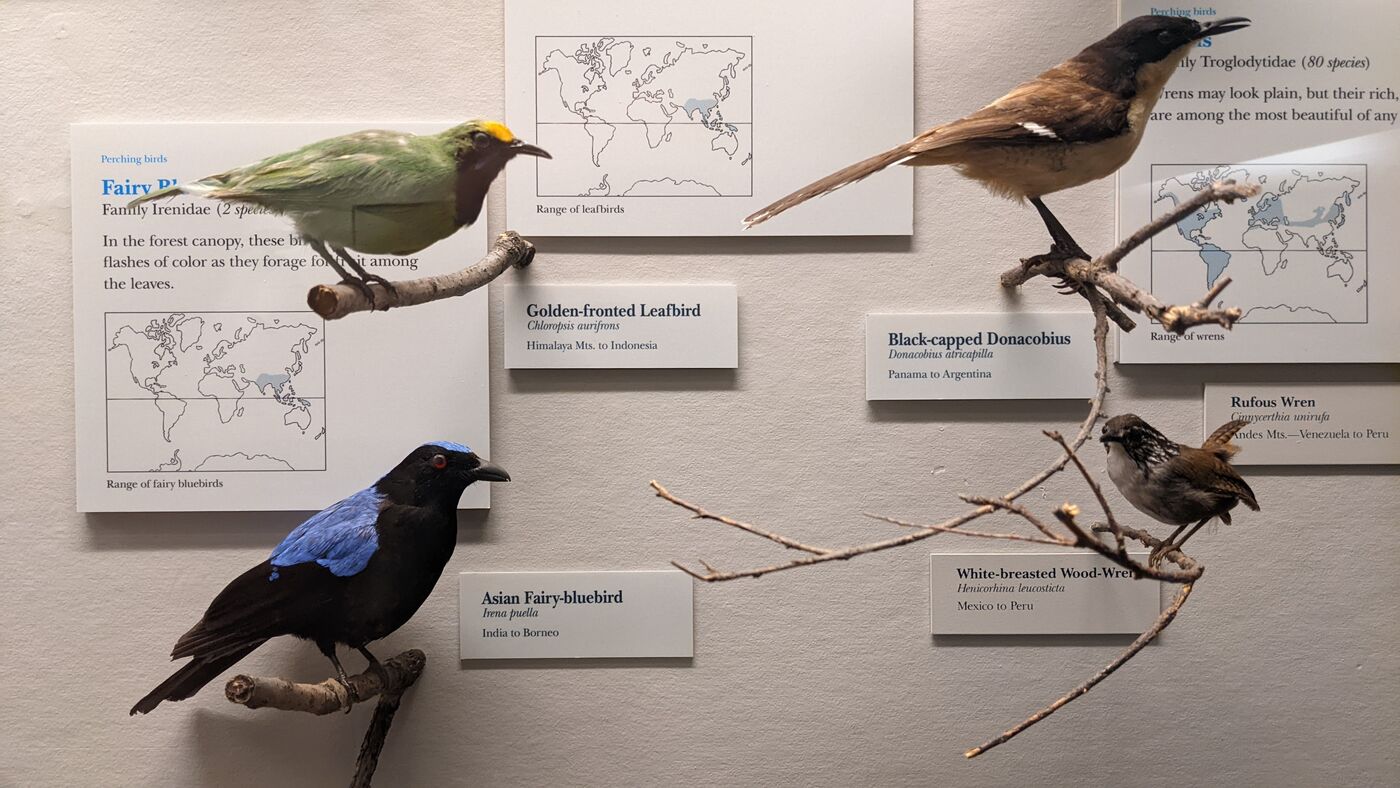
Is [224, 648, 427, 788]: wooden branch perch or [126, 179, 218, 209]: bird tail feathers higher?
[126, 179, 218, 209]: bird tail feathers

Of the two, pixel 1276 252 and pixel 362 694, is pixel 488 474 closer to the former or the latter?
pixel 362 694

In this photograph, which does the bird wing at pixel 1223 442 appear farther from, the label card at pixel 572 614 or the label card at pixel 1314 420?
the label card at pixel 572 614

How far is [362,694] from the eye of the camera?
1178 millimetres

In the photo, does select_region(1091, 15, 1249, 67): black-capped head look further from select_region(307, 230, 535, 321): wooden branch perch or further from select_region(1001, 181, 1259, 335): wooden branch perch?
select_region(307, 230, 535, 321): wooden branch perch

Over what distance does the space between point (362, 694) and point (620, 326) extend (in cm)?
55

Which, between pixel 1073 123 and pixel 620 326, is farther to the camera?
pixel 620 326

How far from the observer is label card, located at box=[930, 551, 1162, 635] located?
1.28m

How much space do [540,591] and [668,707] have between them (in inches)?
9.1

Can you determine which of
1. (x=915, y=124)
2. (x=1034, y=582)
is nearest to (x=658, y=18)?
(x=915, y=124)

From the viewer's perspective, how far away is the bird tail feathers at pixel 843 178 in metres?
1.17

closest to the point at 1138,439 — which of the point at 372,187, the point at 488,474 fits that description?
the point at 488,474

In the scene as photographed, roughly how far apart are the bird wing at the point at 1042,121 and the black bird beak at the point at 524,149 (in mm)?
450

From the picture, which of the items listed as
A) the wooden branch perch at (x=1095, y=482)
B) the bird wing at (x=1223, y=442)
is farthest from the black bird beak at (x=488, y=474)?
the bird wing at (x=1223, y=442)

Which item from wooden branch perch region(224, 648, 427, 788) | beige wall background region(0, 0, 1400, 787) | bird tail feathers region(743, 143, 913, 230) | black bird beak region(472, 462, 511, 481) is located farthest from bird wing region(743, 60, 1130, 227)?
wooden branch perch region(224, 648, 427, 788)
